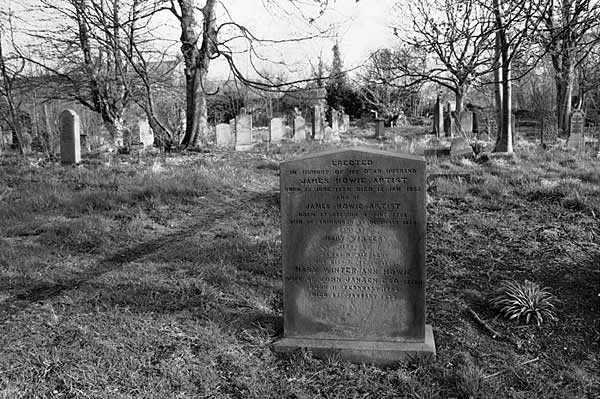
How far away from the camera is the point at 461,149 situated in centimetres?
1330

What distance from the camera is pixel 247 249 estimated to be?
5867mm

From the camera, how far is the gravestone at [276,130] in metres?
22.9

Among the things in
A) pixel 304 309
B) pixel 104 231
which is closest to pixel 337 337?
pixel 304 309

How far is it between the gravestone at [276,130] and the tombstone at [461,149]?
10874 millimetres

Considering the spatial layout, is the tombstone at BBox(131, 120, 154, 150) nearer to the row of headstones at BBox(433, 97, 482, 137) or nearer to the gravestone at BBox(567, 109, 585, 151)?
the row of headstones at BBox(433, 97, 482, 137)

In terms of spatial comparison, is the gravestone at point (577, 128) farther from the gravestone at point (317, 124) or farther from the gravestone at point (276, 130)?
the gravestone at point (276, 130)

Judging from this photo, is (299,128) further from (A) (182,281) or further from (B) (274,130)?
(A) (182,281)

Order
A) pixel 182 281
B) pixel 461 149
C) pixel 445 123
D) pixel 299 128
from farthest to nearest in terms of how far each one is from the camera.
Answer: pixel 445 123
pixel 299 128
pixel 461 149
pixel 182 281

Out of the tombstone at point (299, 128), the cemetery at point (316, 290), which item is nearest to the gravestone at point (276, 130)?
the tombstone at point (299, 128)

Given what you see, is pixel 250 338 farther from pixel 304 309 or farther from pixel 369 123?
pixel 369 123

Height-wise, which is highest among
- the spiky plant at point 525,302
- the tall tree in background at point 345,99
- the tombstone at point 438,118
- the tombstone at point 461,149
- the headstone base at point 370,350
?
the tall tree in background at point 345,99

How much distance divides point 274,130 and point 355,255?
2009 centimetres

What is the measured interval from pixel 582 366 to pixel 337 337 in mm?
1745

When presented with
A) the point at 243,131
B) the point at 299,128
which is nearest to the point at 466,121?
the point at 299,128
